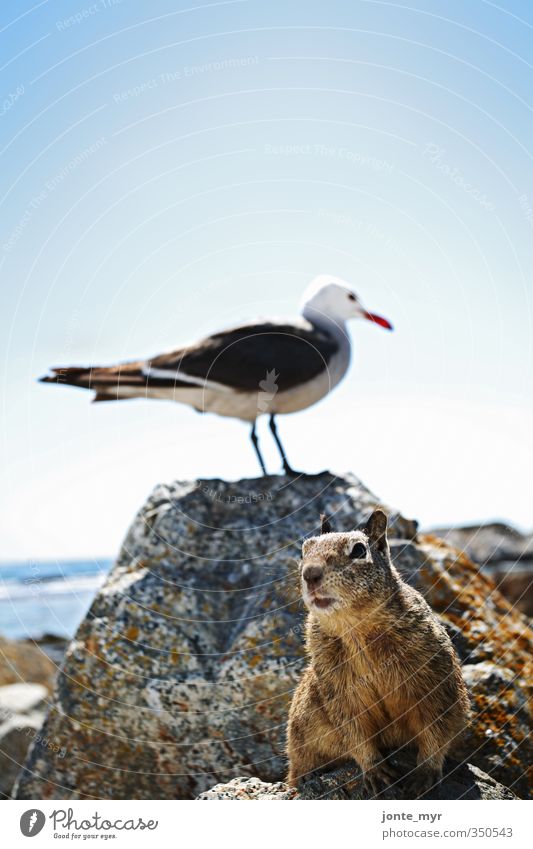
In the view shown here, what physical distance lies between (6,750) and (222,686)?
466cm

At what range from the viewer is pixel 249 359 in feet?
25.3

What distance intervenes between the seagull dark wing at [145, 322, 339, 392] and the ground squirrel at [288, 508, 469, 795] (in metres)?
3.51

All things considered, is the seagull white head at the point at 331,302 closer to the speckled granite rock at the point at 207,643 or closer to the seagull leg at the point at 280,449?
the seagull leg at the point at 280,449

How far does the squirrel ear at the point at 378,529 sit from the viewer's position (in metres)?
4.19

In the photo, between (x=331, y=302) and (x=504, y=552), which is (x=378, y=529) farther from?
(x=504, y=552)

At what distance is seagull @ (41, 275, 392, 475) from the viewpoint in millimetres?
7625

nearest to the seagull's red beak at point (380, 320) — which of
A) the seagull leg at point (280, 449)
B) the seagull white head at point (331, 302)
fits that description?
the seagull white head at point (331, 302)

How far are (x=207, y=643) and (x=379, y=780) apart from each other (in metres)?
2.45

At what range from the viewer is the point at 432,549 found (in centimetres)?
699

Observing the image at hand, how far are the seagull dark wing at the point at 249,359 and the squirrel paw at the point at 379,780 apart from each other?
4090mm

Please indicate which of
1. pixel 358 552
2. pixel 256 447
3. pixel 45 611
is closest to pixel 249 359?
pixel 256 447

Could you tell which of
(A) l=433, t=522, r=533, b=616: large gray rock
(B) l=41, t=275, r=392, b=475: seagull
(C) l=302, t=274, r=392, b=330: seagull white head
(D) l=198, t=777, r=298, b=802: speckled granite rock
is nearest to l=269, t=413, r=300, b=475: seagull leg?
(B) l=41, t=275, r=392, b=475: seagull
